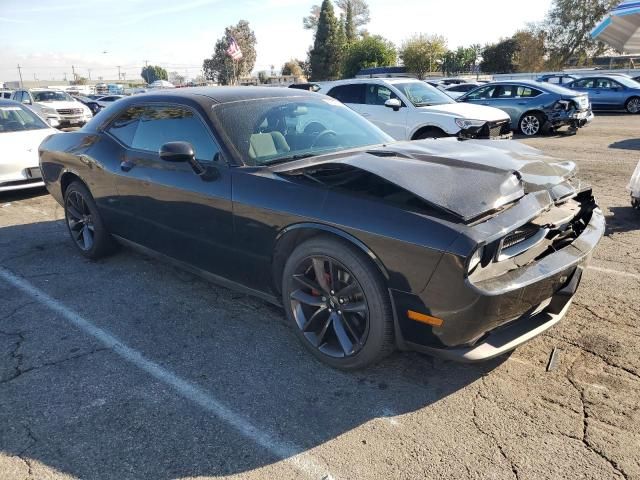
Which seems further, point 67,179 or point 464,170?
point 67,179

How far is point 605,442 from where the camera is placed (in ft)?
7.53

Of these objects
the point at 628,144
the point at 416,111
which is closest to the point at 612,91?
the point at 628,144

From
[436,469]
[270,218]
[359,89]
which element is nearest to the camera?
[436,469]

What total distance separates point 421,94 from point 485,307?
8271 mm

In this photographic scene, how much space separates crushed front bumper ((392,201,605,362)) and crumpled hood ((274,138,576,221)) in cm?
35

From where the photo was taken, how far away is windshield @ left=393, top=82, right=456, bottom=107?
9.54 m

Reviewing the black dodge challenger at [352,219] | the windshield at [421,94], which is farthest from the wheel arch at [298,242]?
the windshield at [421,94]

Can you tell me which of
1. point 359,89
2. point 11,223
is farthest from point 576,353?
point 359,89

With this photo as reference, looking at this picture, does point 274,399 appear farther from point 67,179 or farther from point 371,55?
point 371,55

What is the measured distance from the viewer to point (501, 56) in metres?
46.7

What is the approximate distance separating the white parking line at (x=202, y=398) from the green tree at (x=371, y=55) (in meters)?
45.0

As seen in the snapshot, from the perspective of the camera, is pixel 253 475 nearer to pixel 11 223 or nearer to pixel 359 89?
pixel 11 223

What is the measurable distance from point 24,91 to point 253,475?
2187 centimetres

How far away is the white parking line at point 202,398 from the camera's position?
227 cm
